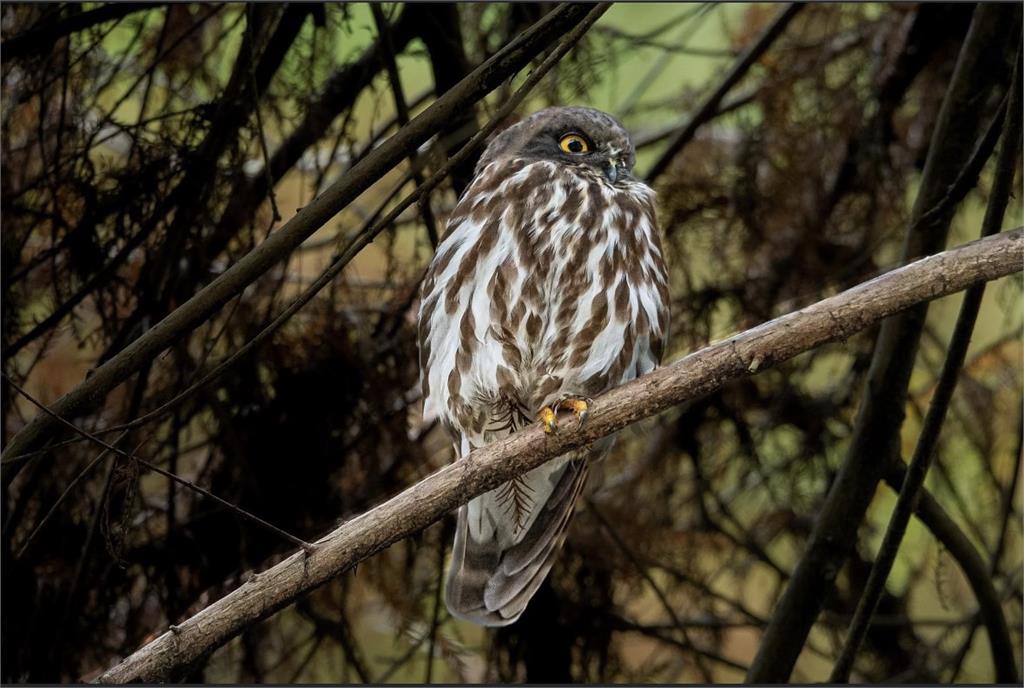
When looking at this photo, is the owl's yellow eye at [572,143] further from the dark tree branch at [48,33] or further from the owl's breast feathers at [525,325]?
the dark tree branch at [48,33]

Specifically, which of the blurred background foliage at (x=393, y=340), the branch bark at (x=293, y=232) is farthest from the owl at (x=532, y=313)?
the branch bark at (x=293, y=232)

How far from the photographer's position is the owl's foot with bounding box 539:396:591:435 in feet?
7.06

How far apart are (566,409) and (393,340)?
1.04 metres

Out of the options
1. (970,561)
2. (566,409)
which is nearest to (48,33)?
(566,409)

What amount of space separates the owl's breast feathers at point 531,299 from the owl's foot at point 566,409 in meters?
0.12

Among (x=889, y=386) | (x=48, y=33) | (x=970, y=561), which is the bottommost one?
(x=970, y=561)

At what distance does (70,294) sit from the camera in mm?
2730

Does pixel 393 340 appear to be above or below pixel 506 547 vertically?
above

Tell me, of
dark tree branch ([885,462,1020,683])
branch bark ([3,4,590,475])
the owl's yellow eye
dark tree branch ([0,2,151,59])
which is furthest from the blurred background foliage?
the owl's yellow eye

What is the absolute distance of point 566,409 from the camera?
2301mm

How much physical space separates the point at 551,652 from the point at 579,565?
26 cm

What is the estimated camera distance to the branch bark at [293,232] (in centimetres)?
176

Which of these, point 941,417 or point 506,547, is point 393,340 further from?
point 941,417

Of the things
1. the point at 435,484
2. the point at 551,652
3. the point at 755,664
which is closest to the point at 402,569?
the point at 551,652
